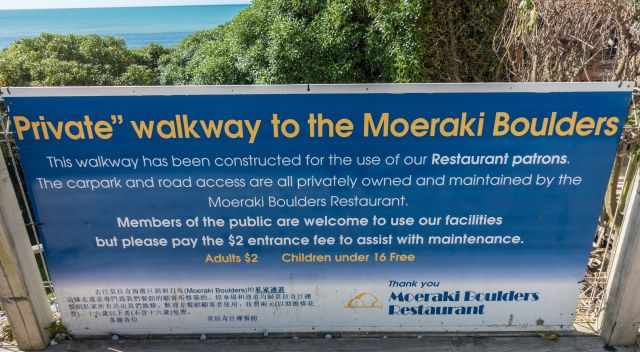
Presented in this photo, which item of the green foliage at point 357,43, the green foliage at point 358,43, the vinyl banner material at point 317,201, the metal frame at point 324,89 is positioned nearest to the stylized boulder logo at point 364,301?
the vinyl banner material at point 317,201

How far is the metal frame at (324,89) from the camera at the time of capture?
7.09 feet

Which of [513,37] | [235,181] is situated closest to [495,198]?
[235,181]

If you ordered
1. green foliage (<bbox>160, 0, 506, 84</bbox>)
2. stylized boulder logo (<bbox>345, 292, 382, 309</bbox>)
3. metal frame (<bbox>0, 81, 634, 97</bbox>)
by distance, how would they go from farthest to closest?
green foliage (<bbox>160, 0, 506, 84</bbox>) < stylized boulder logo (<bbox>345, 292, 382, 309</bbox>) < metal frame (<bbox>0, 81, 634, 97</bbox>)

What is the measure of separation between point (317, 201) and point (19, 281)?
1759mm

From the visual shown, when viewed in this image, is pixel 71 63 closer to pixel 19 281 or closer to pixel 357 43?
pixel 357 43

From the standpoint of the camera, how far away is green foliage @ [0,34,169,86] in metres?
15.7

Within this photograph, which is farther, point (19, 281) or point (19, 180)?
point (19, 281)

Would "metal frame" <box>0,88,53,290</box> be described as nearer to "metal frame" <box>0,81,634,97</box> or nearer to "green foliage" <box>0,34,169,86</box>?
"metal frame" <box>0,81,634,97</box>

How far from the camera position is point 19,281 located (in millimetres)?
2553

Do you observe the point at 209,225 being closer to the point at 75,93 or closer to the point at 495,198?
the point at 75,93

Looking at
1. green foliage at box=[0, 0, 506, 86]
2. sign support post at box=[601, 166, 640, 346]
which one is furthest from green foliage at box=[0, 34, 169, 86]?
sign support post at box=[601, 166, 640, 346]

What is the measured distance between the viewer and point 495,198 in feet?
7.90

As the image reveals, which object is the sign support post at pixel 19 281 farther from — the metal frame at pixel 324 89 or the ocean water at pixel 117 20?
the ocean water at pixel 117 20

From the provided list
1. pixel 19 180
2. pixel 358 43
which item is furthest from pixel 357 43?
pixel 19 180
